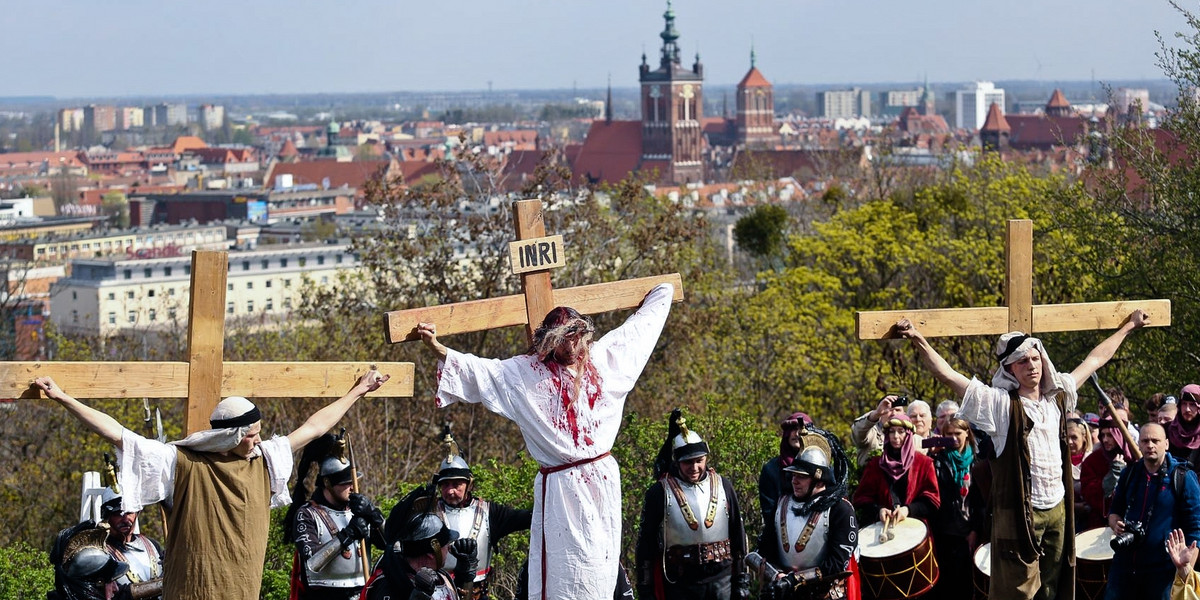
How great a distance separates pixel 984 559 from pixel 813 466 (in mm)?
1114

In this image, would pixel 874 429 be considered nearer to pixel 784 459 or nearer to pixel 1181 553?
pixel 784 459

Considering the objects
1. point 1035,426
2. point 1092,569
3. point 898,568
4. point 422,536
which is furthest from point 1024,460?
point 422,536

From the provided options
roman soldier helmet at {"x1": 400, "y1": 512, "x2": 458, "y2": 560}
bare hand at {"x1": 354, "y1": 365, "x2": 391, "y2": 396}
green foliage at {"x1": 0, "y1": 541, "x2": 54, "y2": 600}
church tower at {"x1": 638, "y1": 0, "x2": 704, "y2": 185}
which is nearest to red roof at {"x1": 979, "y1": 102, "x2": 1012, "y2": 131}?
church tower at {"x1": 638, "y1": 0, "x2": 704, "y2": 185}

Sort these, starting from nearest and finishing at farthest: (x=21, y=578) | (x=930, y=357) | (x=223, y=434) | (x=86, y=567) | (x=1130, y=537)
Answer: (x=223, y=434) → (x=930, y=357) → (x=86, y=567) → (x=1130, y=537) → (x=21, y=578)

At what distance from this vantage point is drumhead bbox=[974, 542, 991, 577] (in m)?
8.59

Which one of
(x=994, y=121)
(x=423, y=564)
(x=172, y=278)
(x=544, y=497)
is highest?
(x=994, y=121)

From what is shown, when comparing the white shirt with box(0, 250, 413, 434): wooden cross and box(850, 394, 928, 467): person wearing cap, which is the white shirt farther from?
box(0, 250, 413, 434): wooden cross

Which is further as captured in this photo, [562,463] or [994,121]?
[994,121]

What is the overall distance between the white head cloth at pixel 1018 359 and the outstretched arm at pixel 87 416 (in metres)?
3.84

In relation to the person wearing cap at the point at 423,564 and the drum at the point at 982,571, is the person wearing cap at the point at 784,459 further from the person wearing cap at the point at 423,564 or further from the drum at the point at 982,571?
the person wearing cap at the point at 423,564

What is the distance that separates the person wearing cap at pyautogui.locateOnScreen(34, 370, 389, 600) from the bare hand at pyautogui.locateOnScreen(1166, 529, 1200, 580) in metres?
4.42

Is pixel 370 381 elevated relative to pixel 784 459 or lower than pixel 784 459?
elevated

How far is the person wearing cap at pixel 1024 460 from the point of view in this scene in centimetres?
756

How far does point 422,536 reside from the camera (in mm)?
7562
